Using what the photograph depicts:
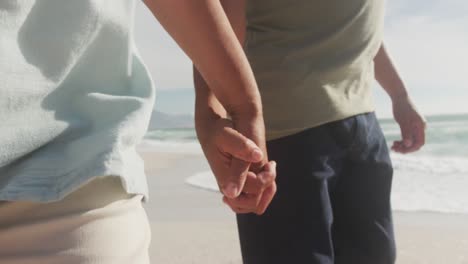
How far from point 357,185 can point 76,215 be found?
32.6 inches

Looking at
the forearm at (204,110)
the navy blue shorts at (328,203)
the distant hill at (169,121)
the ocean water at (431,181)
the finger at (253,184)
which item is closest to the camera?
the finger at (253,184)

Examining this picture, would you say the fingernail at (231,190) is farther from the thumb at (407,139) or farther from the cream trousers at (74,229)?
the thumb at (407,139)

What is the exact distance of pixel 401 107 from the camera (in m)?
1.77

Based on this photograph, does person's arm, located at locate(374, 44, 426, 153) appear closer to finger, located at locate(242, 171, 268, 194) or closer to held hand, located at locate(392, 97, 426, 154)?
held hand, located at locate(392, 97, 426, 154)

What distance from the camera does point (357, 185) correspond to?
4.62 feet

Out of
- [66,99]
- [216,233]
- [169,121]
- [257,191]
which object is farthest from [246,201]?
[169,121]

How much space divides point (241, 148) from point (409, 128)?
42.5 inches

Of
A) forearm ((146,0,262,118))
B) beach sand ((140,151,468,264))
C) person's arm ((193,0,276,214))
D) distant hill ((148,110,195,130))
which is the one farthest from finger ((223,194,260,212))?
distant hill ((148,110,195,130))

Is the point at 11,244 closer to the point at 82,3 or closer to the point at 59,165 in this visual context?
the point at 59,165

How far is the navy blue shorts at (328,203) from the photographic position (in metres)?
1.29

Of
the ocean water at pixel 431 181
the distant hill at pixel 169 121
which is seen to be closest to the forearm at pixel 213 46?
the ocean water at pixel 431 181

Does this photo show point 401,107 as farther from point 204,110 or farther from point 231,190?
point 231,190

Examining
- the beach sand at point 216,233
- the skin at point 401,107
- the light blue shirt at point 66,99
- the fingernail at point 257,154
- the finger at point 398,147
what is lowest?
the beach sand at point 216,233

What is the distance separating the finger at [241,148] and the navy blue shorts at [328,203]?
499mm
